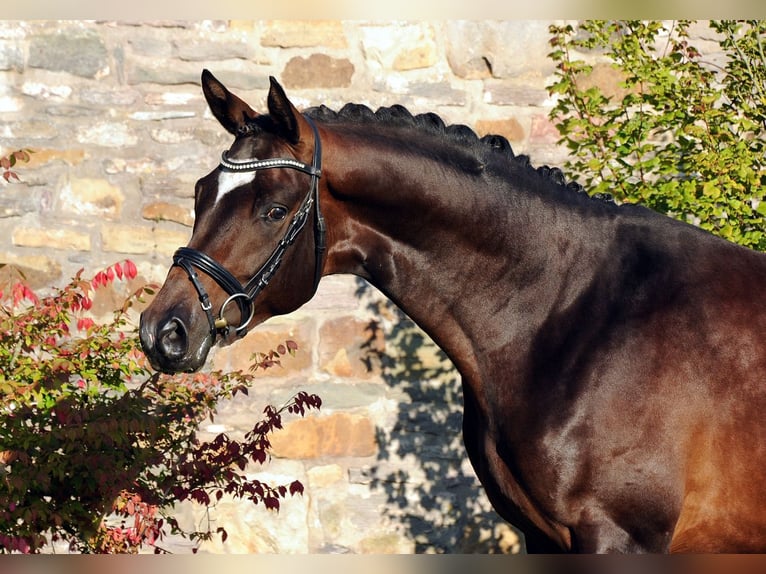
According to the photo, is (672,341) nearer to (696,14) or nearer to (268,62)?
(696,14)

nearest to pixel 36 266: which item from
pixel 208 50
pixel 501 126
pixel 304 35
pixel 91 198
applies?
pixel 91 198

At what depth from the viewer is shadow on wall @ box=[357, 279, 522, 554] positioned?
4.68 metres

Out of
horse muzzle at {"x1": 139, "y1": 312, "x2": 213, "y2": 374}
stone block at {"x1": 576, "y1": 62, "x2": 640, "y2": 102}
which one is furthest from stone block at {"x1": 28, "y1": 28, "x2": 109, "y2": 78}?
horse muzzle at {"x1": 139, "y1": 312, "x2": 213, "y2": 374}

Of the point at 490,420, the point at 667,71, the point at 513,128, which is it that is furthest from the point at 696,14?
the point at 513,128

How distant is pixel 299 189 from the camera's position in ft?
8.37

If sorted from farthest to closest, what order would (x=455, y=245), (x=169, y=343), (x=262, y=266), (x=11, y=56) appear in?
(x=11, y=56) < (x=455, y=245) < (x=262, y=266) < (x=169, y=343)

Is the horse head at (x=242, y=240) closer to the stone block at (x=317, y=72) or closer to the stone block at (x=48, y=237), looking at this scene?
the stone block at (x=317, y=72)

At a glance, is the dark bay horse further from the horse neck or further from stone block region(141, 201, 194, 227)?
stone block region(141, 201, 194, 227)

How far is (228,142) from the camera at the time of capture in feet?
15.3

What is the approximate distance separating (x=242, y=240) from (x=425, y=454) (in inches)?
98.4

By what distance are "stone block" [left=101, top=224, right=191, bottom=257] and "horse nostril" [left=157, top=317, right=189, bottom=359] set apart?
229cm

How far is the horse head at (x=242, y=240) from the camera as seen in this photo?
245 cm

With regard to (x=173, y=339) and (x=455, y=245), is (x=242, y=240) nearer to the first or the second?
(x=173, y=339)

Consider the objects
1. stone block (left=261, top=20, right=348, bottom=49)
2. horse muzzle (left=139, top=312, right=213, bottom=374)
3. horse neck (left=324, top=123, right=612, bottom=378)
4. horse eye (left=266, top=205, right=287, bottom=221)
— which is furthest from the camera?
stone block (left=261, top=20, right=348, bottom=49)
